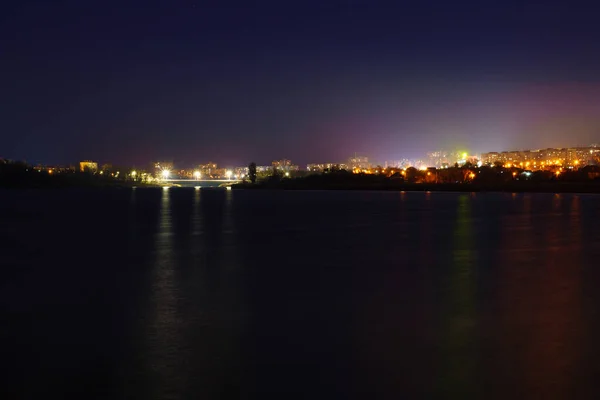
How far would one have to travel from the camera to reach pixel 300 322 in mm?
8391

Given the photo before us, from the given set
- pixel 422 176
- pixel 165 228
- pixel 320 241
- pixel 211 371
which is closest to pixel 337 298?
pixel 211 371

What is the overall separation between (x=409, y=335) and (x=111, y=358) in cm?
356

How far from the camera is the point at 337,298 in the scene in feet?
33.3

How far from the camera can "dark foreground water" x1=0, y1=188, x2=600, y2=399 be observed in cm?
591

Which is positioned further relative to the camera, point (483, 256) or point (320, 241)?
point (320, 241)

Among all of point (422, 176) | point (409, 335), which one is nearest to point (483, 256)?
point (409, 335)

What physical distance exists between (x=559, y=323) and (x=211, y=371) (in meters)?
4.84

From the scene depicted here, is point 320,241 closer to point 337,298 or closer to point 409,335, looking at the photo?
point 337,298

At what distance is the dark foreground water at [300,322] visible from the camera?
5.91m

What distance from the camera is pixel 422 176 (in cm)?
13838

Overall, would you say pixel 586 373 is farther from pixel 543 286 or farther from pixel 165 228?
pixel 165 228

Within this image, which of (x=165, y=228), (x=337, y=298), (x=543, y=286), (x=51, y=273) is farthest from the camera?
(x=165, y=228)

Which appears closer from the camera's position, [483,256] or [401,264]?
[401,264]

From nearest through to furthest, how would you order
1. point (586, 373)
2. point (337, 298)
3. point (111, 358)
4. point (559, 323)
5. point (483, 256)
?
point (586, 373)
point (111, 358)
point (559, 323)
point (337, 298)
point (483, 256)
